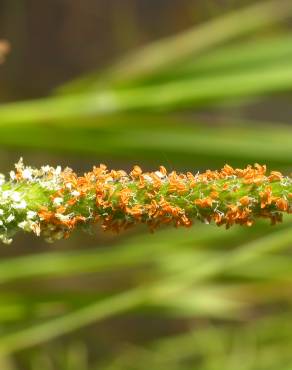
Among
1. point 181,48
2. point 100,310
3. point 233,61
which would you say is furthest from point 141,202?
Answer: point 181,48

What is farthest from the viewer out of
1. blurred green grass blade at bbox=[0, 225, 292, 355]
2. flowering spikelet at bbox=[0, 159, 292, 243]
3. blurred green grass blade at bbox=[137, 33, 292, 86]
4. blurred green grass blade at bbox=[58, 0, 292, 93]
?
blurred green grass blade at bbox=[58, 0, 292, 93]

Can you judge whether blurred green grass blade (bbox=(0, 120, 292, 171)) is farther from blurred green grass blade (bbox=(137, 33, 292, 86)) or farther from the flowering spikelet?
the flowering spikelet

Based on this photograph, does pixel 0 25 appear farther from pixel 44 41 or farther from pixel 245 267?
pixel 245 267

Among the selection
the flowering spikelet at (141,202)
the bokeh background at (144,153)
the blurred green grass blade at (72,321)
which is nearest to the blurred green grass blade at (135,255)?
the bokeh background at (144,153)

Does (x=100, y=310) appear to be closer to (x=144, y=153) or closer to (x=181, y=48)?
(x=144, y=153)

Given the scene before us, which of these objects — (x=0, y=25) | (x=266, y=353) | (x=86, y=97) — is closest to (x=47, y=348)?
(x=266, y=353)

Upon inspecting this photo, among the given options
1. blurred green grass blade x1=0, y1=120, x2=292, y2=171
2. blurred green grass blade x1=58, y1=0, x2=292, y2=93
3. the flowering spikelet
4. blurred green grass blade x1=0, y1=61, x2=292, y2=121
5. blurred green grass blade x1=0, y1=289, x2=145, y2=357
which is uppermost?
blurred green grass blade x1=58, y1=0, x2=292, y2=93

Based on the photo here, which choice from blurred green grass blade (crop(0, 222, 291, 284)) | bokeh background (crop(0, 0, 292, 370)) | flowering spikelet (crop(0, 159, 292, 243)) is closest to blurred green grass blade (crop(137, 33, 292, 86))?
bokeh background (crop(0, 0, 292, 370))
